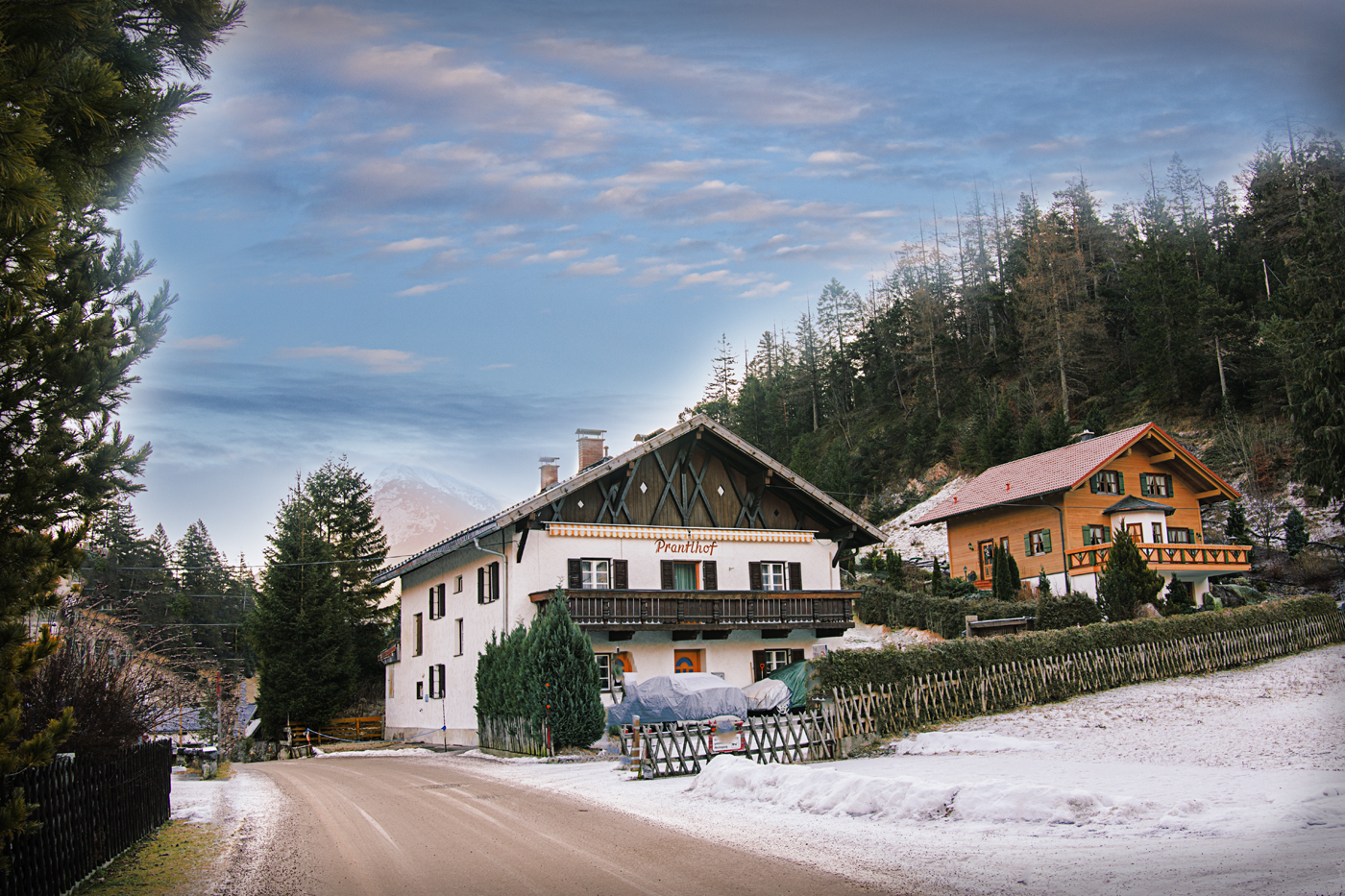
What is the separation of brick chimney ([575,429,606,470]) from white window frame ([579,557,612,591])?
6.36 metres

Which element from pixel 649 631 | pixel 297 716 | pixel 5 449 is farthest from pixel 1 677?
pixel 297 716

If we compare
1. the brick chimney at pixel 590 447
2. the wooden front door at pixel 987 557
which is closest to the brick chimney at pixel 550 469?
the brick chimney at pixel 590 447

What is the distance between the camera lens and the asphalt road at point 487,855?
912 cm

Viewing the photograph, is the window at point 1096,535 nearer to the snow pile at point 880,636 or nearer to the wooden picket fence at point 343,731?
the snow pile at point 880,636

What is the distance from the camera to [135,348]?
1073cm

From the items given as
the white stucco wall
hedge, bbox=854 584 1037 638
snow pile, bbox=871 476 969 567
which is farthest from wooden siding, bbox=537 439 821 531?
snow pile, bbox=871 476 969 567

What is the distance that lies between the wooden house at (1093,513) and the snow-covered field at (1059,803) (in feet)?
68.0

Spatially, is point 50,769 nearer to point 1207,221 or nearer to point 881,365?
point 1207,221

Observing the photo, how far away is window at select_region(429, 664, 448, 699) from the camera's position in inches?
1425

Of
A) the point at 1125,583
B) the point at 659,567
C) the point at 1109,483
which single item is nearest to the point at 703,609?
the point at 659,567

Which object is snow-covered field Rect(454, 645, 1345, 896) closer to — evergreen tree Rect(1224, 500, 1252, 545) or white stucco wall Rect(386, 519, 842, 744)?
white stucco wall Rect(386, 519, 842, 744)

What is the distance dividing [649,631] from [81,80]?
2672 centimetres

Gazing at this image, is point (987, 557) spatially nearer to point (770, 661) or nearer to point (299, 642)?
point (770, 661)

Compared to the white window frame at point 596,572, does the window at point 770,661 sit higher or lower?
lower
